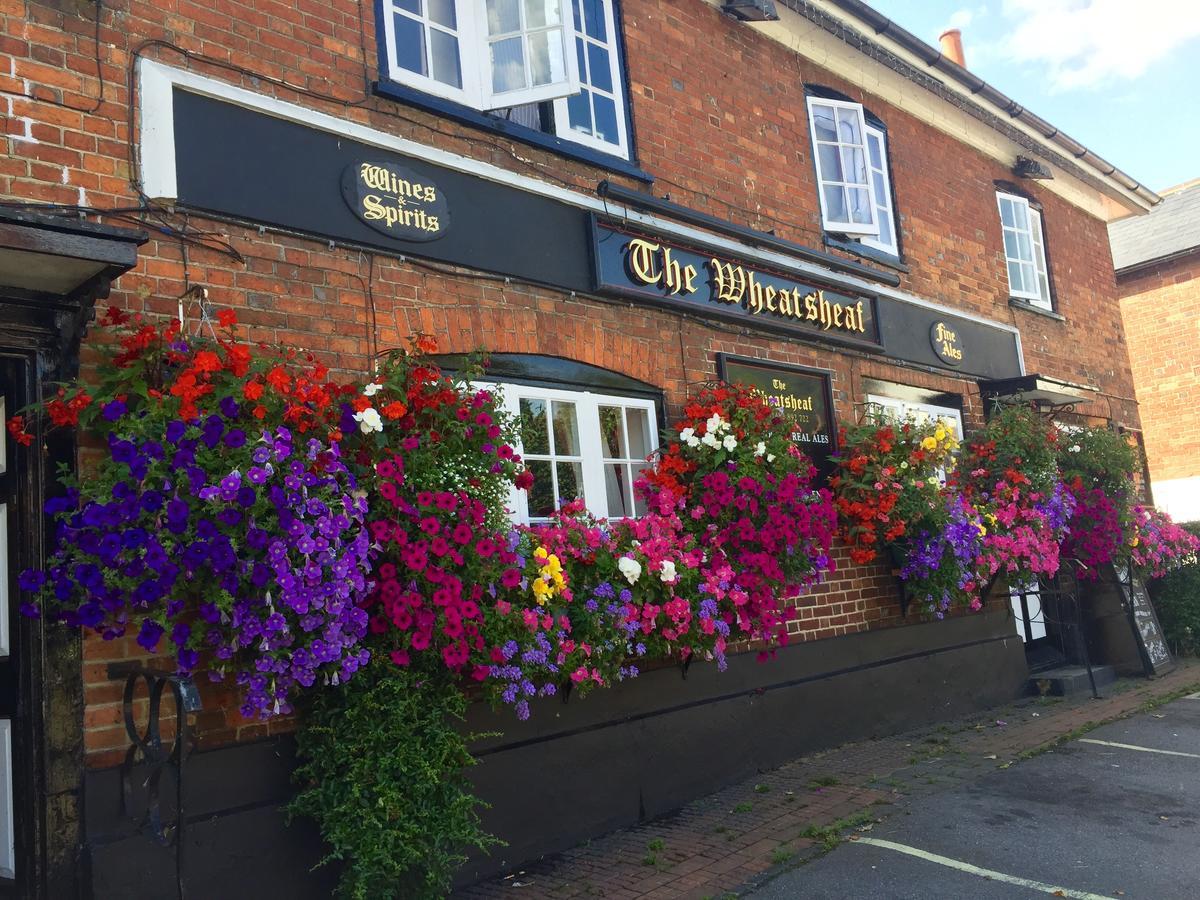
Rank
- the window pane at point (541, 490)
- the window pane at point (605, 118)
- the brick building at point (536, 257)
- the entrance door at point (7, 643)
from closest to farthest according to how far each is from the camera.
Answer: the entrance door at point (7, 643)
the brick building at point (536, 257)
the window pane at point (541, 490)
the window pane at point (605, 118)

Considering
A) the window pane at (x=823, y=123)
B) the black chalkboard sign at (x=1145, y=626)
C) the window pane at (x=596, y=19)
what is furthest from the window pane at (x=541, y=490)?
the black chalkboard sign at (x=1145, y=626)

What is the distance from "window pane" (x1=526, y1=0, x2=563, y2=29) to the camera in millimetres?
5848

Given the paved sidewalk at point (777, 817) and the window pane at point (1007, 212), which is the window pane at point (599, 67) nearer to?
the paved sidewalk at point (777, 817)

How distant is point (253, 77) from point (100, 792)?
318 cm

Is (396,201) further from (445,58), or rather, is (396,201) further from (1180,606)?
(1180,606)

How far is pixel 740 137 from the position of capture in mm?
7668

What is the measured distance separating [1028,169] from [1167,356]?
8.78 metres

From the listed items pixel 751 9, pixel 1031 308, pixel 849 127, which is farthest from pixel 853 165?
pixel 1031 308

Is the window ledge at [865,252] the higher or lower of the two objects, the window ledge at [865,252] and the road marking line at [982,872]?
the higher

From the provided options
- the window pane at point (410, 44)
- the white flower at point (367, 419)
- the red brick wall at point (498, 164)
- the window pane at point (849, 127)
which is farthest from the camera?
the window pane at point (849, 127)

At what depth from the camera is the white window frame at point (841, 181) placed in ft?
27.2

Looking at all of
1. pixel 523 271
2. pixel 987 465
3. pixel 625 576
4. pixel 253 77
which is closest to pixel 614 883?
pixel 625 576

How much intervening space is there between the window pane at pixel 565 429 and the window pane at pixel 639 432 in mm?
515

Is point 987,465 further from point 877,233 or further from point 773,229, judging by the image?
point 773,229
